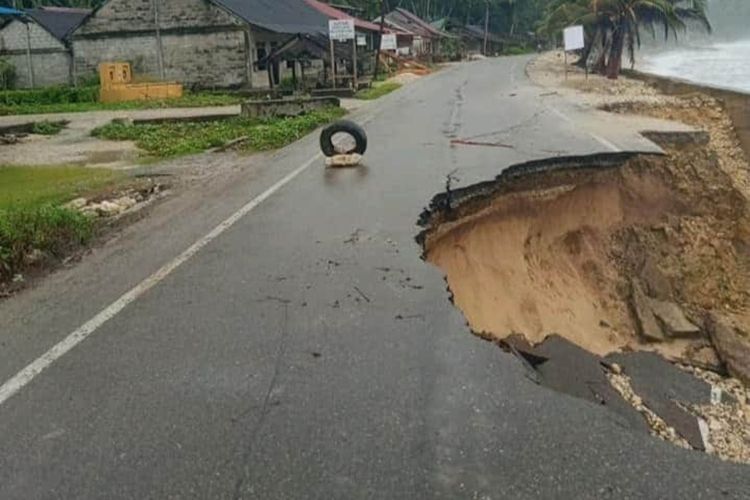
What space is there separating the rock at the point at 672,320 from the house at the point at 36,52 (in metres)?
34.3

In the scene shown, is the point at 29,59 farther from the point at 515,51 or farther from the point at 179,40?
the point at 515,51

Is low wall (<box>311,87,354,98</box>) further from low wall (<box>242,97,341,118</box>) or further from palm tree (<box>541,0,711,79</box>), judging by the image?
palm tree (<box>541,0,711,79</box>)

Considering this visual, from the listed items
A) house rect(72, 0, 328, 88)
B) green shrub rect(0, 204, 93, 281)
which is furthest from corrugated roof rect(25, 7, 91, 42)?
green shrub rect(0, 204, 93, 281)

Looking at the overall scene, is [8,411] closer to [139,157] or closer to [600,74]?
[139,157]

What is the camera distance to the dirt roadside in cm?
789

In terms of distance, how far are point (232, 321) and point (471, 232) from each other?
14.1 feet

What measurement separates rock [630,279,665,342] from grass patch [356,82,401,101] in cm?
1941

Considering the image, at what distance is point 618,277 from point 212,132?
11748mm

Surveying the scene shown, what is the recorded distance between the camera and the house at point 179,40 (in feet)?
111

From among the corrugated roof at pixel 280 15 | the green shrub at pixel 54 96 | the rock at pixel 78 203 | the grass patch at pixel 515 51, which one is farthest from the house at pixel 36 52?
the grass patch at pixel 515 51

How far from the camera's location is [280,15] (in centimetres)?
4091

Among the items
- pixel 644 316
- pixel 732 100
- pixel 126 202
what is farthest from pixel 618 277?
pixel 732 100

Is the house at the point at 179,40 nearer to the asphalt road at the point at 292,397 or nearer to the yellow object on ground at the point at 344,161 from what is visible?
the yellow object on ground at the point at 344,161

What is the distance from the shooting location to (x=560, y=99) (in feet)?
78.7
